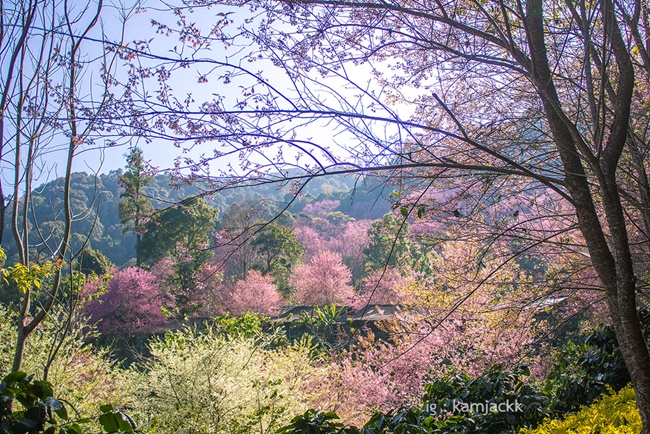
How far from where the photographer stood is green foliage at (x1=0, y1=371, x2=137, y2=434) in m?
1.18

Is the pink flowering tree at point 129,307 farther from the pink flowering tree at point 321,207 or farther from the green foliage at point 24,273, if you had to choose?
the pink flowering tree at point 321,207

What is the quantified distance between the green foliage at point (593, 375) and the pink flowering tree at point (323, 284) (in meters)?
15.9

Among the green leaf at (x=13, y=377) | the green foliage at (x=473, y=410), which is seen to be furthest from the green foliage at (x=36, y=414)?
the green foliage at (x=473, y=410)

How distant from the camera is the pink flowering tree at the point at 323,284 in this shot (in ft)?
63.6

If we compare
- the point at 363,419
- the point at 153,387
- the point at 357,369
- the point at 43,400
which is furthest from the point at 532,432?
the point at 357,369

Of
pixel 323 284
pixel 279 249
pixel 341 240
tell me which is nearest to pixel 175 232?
pixel 279 249

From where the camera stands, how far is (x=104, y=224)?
35969 mm

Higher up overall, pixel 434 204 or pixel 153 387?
pixel 434 204

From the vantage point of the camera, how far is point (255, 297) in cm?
1866

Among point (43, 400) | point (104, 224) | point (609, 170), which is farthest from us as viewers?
point (104, 224)

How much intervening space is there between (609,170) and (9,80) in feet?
12.0

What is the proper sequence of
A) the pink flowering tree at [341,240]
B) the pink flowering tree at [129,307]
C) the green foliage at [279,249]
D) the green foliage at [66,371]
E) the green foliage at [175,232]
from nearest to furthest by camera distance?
1. the green foliage at [66,371]
2. the pink flowering tree at [129,307]
3. the green foliage at [279,249]
4. the green foliage at [175,232]
5. the pink flowering tree at [341,240]

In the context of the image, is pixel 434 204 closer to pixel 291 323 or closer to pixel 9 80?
pixel 9 80

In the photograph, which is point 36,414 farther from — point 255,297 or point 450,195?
point 255,297
